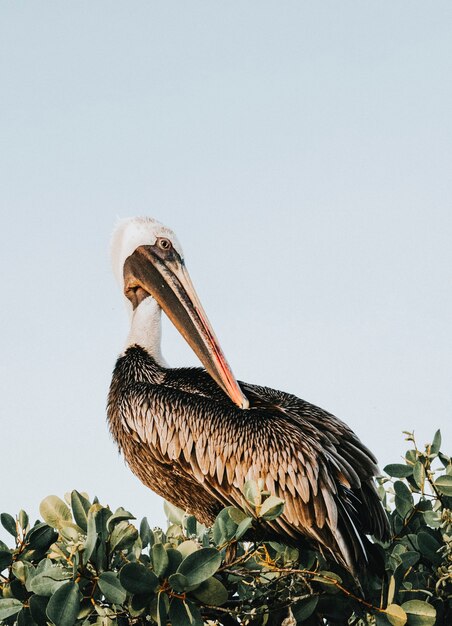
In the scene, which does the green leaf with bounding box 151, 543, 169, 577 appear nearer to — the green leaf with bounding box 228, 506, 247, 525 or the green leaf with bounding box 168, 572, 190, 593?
the green leaf with bounding box 168, 572, 190, 593

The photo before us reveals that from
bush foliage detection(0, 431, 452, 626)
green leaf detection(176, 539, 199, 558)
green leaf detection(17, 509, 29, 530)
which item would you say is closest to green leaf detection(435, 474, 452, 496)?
bush foliage detection(0, 431, 452, 626)

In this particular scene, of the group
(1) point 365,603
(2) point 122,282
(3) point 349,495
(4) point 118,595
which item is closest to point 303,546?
(3) point 349,495

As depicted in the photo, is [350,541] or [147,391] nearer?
[350,541]

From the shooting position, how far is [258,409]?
5.69 meters

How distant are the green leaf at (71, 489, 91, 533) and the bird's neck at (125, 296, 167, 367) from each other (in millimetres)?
2455

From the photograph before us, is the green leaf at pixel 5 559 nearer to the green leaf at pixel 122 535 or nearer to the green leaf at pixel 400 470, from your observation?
the green leaf at pixel 122 535

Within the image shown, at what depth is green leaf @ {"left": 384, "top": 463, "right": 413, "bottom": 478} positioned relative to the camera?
4.82m

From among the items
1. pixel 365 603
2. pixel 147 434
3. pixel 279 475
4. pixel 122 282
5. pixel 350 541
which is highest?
pixel 122 282

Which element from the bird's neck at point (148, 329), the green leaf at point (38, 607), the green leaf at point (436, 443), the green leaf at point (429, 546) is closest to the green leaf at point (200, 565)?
the green leaf at point (38, 607)

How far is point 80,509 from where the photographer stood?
3.85m

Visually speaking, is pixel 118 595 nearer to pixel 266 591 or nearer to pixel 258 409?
pixel 266 591

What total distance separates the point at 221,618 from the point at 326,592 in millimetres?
570

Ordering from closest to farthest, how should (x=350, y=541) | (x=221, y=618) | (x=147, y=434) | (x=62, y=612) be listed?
(x=62, y=612) → (x=221, y=618) → (x=350, y=541) → (x=147, y=434)

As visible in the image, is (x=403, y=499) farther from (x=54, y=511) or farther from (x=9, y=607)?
(x=9, y=607)
